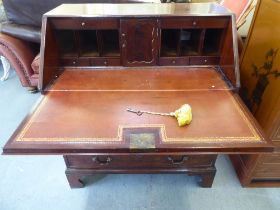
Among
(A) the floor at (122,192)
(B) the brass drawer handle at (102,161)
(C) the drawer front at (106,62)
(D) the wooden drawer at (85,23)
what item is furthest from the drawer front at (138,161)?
(D) the wooden drawer at (85,23)

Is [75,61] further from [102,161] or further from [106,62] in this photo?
[102,161]

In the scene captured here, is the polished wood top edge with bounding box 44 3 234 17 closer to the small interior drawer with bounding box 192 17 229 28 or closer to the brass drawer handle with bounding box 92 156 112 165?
the small interior drawer with bounding box 192 17 229 28

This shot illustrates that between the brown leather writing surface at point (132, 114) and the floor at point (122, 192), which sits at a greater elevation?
the brown leather writing surface at point (132, 114)

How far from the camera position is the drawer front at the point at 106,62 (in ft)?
3.40

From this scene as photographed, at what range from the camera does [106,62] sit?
1.04 meters

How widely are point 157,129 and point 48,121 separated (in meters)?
0.39

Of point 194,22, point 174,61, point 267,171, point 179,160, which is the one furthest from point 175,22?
point 267,171

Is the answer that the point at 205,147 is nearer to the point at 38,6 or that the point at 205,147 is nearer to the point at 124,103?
the point at 124,103

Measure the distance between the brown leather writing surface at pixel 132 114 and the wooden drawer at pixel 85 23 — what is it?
22cm

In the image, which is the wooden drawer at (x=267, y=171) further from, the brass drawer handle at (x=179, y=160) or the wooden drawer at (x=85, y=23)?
the wooden drawer at (x=85, y=23)

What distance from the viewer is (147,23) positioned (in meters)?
0.93

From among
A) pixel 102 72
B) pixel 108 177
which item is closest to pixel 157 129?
pixel 102 72

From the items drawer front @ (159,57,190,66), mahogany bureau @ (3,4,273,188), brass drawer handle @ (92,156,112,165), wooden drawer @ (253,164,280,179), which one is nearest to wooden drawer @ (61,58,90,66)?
mahogany bureau @ (3,4,273,188)

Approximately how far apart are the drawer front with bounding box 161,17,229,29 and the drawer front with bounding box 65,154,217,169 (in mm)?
634
